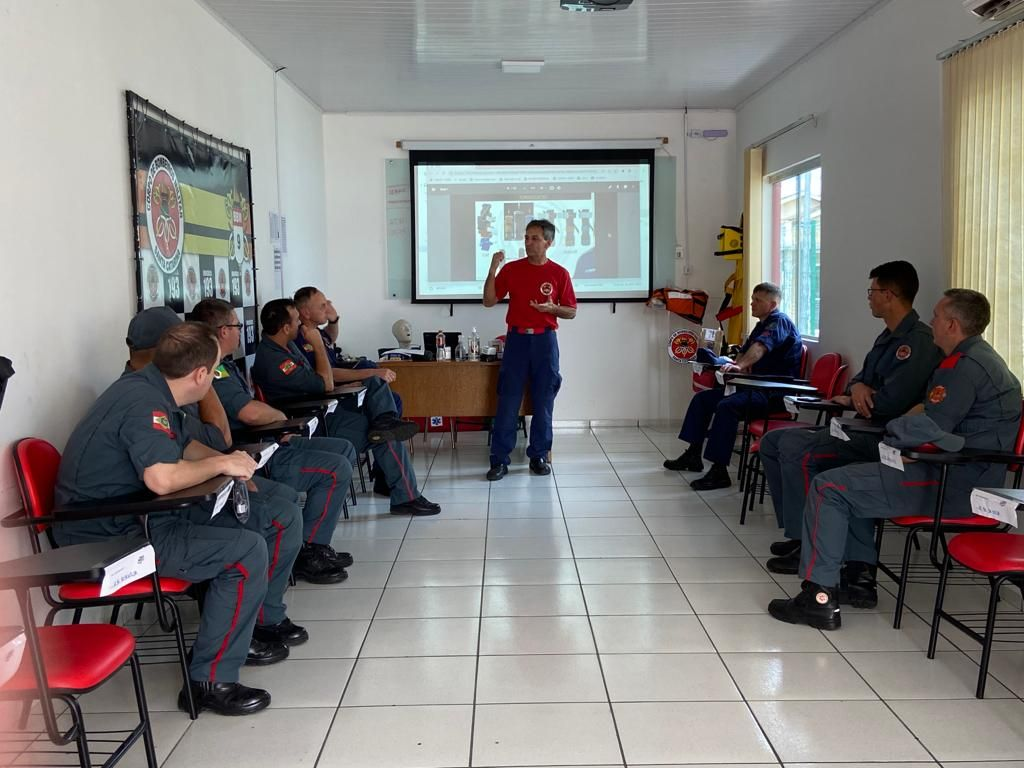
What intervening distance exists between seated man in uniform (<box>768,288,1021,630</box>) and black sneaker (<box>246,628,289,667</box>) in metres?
1.86

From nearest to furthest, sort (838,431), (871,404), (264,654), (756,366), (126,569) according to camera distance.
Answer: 1. (126,569)
2. (264,654)
3. (838,431)
4. (871,404)
5. (756,366)

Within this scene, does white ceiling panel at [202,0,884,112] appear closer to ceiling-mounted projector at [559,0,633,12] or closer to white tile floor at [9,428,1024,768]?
ceiling-mounted projector at [559,0,633,12]

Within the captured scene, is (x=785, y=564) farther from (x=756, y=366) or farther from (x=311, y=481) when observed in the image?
(x=311, y=481)

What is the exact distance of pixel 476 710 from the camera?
8.91 ft

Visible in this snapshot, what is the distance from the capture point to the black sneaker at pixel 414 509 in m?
5.03

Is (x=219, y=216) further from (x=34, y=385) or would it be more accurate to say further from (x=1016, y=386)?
(x=1016, y=386)

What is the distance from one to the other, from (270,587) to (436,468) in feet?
10.4

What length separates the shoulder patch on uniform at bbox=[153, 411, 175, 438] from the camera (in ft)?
8.45

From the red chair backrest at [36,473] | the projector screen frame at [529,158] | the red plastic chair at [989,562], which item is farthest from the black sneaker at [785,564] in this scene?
the projector screen frame at [529,158]

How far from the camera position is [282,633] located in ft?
10.6

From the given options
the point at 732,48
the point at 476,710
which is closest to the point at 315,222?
the point at 732,48

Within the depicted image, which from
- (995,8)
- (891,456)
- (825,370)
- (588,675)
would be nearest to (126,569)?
(588,675)

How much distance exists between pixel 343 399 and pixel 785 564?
8.43 feet

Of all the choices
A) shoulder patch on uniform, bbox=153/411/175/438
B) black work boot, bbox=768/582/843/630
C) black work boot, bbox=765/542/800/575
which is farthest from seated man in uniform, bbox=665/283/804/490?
shoulder patch on uniform, bbox=153/411/175/438
